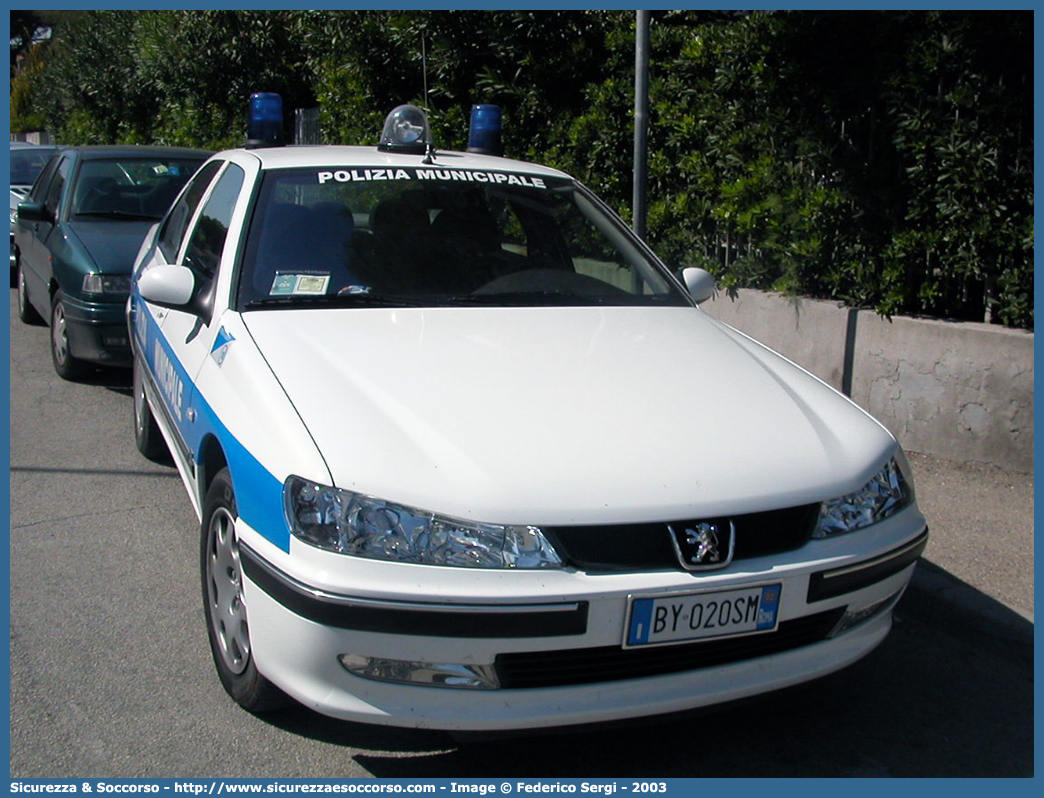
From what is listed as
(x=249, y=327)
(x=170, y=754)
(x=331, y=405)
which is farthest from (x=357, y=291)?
(x=170, y=754)

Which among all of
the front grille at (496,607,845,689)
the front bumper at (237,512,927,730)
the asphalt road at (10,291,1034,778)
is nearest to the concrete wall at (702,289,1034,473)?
the asphalt road at (10,291,1034,778)

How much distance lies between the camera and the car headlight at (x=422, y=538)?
2625mm

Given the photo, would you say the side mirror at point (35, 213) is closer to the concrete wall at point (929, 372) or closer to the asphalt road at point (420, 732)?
the asphalt road at point (420, 732)

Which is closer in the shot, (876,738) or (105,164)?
(876,738)

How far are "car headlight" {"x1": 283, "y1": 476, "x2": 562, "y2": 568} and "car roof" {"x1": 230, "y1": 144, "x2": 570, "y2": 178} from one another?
2.04 m

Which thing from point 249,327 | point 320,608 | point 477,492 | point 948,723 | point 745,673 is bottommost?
point 948,723

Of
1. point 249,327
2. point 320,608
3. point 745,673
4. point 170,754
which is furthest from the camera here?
point 249,327

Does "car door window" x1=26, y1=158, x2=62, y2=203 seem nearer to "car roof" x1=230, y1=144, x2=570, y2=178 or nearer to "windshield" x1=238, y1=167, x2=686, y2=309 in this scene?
"car roof" x1=230, y1=144, x2=570, y2=178

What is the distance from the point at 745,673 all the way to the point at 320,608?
109 centimetres

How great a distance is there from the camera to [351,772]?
2.98 metres

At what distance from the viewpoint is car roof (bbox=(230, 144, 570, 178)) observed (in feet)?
14.3

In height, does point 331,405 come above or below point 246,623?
above

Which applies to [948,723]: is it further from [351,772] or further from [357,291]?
[357,291]

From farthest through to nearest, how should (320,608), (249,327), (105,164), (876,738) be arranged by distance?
(105,164) < (249,327) < (876,738) < (320,608)
